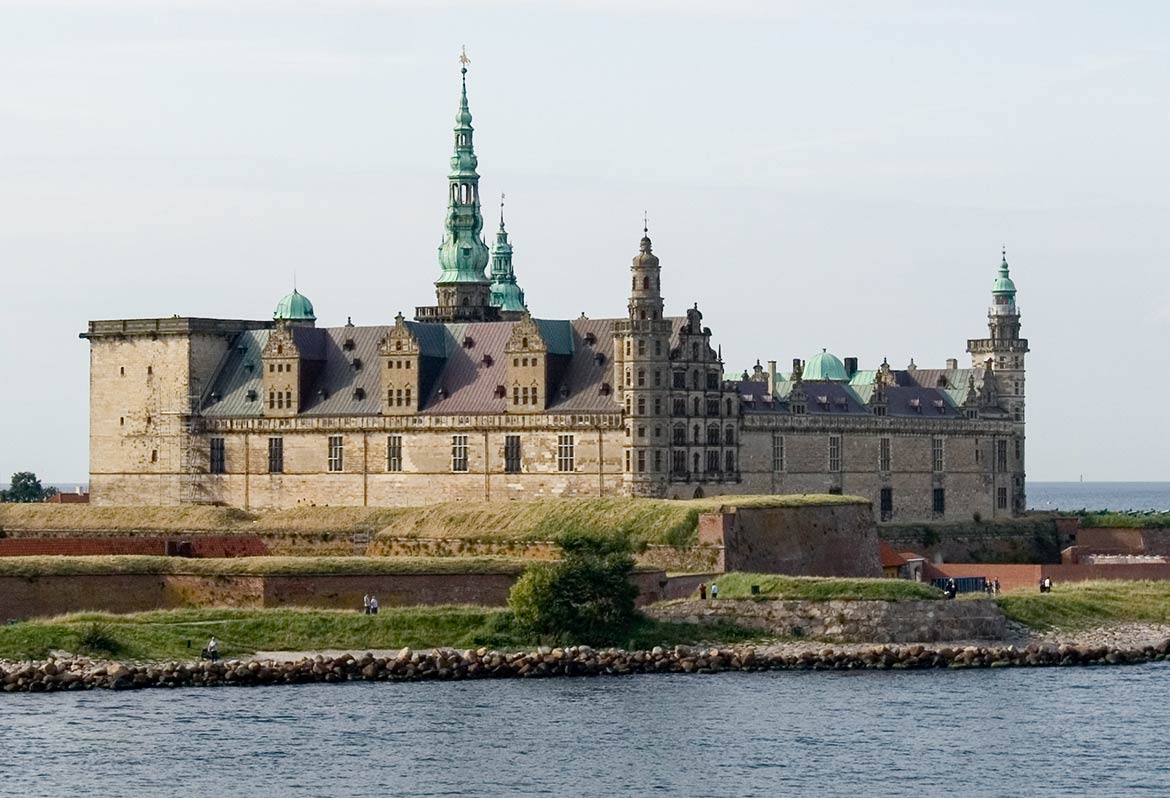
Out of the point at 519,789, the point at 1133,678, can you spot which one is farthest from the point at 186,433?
the point at 519,789

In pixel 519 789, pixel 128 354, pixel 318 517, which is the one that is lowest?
pixel 519 789

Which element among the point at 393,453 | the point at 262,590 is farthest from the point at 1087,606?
the point at 393,453

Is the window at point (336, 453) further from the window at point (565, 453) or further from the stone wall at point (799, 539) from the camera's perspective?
the stone wall at point (799, 539)

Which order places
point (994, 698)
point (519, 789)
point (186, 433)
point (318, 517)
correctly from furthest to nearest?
1. point (186, 433)
2. point (318, 517)
3. point (994, 698)
4. point (519, 789)

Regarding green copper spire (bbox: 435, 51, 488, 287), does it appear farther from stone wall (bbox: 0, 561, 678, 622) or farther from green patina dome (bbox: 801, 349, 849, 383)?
stone wall (bbox: 0, 561, 678, 622)

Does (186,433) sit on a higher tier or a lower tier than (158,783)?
higher

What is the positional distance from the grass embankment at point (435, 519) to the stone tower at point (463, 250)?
28462mm

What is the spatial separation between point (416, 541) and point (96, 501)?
74.6 feet

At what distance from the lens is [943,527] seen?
128m

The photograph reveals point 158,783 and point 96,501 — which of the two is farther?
point 96,501

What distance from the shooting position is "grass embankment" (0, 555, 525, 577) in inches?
3501

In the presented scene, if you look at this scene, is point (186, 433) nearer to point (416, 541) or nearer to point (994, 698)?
point (416, 541)

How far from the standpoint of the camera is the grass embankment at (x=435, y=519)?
100500 mm

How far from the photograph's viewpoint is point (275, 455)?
11750cm
